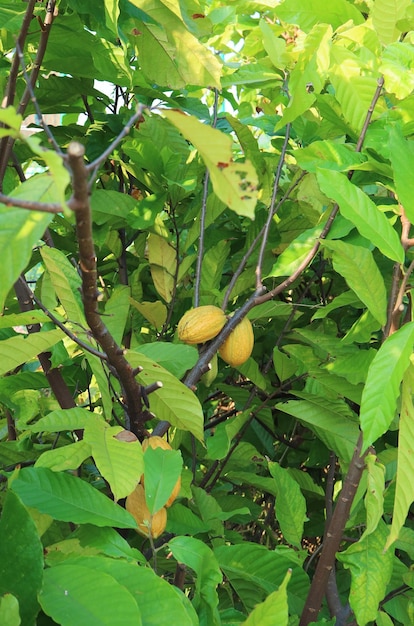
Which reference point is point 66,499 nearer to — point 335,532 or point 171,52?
point 335,532

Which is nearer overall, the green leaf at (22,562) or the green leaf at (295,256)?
the green leaf at (22,562)

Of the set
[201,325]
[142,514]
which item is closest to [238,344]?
[201,325]

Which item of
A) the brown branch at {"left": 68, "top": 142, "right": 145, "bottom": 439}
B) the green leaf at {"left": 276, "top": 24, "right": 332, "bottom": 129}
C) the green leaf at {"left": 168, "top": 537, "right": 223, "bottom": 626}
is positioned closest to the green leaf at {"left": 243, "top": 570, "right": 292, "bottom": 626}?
the green leaf at {"left": 168, "top": 537, "right": 223, "bottom": 626}

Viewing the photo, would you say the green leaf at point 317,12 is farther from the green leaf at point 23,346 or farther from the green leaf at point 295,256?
the green leaf at point 23,346

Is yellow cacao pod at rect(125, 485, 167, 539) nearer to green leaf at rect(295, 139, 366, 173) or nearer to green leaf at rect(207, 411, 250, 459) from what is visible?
green leaf at rect(207, 411, 250, 459)

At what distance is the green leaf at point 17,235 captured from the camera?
1.36 ft

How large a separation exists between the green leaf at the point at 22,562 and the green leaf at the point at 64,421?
0.19 m

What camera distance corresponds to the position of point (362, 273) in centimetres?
73

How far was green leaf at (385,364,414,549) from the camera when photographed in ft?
2.19

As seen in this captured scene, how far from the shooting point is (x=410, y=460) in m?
0.68

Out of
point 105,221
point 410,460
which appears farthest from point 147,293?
point 410,460

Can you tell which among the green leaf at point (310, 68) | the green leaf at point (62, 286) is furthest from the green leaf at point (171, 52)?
the green leaf at point (62, 286)

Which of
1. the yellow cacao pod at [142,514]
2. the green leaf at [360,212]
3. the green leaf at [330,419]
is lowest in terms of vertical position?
the green leaf at [330,419]

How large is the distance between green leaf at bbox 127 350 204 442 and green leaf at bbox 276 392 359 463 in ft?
0.60
